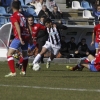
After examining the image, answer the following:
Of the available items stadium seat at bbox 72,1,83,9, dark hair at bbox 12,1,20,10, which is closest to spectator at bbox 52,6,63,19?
stadium seat at bbox 72,1,83,9

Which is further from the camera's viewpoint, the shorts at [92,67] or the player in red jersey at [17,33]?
the shorts at [92,67]

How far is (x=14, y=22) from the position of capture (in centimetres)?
1445

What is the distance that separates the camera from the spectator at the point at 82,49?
2520cm

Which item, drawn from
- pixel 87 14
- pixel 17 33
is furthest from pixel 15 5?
pixel 87 14

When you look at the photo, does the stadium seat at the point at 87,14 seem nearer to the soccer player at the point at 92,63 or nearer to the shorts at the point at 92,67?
the soccer player at the point at 92,63

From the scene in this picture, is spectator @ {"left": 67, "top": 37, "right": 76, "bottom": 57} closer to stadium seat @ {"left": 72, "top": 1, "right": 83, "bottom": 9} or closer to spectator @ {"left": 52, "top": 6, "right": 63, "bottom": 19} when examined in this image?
spectator @ {"left": 52, "top": 6, "right": 63, "bottom": 19}

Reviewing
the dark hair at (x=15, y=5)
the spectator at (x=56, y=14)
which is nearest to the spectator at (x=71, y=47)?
the spectator at (x=56, y=14)

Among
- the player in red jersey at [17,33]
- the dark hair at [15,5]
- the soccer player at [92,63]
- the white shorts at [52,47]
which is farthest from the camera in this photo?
the white shorts at [52,47]

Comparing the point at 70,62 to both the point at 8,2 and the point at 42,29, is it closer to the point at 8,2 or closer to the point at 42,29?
the point at 42,29

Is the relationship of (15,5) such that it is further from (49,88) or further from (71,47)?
(71,47)

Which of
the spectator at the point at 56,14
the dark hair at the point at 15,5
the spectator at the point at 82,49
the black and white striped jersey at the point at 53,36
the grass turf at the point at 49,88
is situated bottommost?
the spectator at the point at 82,49

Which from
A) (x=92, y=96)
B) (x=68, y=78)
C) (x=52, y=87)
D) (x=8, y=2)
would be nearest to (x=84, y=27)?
(x=8, y=2)

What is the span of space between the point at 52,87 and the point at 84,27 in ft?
48.4

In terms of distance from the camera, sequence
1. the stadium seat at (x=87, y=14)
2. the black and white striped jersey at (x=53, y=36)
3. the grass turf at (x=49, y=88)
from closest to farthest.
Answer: the grass turf at (x=49, y=88) → the black and white striped jersey at (x=53, y=36) → the stadium seat at (x=87, y=14)
